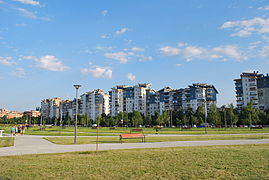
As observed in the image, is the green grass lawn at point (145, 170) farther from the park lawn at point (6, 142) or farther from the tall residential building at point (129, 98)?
the tall residential building at point (129, 98)

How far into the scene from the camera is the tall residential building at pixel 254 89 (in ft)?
340

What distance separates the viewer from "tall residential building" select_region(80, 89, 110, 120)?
151250 millimetres

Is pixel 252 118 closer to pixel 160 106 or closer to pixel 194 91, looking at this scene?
pixel 194 91

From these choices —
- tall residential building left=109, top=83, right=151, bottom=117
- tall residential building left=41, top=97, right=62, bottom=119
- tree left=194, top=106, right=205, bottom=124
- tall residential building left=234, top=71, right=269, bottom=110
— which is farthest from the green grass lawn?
tall residential building left=41, top=97, right=62, bottom=119

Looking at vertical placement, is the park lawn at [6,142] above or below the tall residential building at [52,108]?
below

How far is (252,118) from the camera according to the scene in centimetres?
6938

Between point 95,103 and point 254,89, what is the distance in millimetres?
91774

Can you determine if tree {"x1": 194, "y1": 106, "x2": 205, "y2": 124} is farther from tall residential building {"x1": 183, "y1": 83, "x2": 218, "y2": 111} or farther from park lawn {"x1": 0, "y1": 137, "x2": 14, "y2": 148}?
park lawn {"x1": 0, "y1": 137, "x2": 14, "y2": 148}

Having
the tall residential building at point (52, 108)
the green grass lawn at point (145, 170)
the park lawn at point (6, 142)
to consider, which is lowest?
the park lawn at point (6, 142)

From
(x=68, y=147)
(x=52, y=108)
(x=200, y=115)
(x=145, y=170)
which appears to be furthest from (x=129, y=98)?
(x=145, y=170)

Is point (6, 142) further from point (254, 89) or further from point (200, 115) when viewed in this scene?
point (254, 89)

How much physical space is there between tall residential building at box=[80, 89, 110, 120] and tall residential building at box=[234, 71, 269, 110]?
80.7 m

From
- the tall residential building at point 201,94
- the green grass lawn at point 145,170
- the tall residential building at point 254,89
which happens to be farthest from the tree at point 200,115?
the green grass lawn at point 145,170

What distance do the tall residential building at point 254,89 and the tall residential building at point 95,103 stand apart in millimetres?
80719
